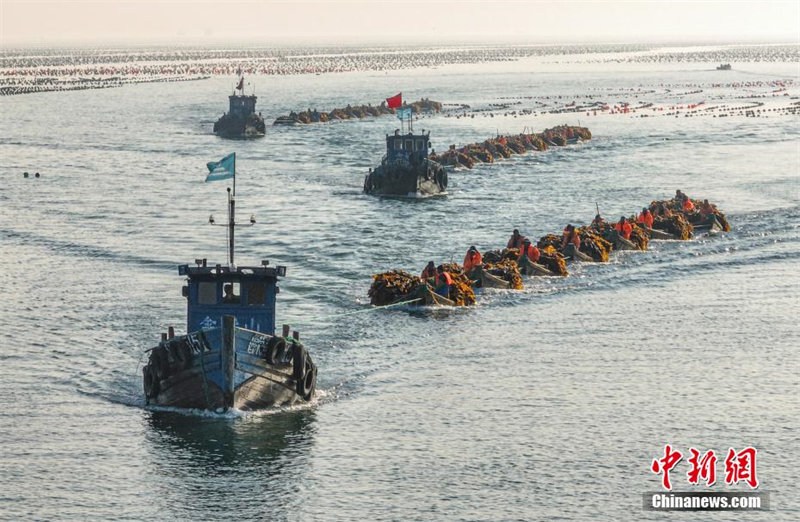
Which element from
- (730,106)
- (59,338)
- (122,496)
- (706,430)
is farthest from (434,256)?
(730,106)

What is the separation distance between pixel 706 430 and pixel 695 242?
121 feet

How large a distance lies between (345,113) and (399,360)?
406 ft

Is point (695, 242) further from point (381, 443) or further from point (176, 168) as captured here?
point (176, 168)

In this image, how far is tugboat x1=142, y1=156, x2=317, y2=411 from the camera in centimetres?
4534

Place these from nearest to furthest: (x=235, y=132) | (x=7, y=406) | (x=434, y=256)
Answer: (x=7, y=406) → (x=434, y=256) → (x=235, y=132)

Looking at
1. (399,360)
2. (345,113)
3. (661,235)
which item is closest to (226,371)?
(399,360)

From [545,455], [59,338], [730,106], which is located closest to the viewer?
[545,455]

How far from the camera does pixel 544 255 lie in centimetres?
7206

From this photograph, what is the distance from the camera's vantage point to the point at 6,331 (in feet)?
198

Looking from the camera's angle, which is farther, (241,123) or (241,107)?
(241,107)

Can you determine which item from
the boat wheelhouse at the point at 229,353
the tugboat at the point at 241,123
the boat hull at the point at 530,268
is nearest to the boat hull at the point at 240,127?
the tugboat at the point at 241,123

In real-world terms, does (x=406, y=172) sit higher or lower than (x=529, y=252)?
higher

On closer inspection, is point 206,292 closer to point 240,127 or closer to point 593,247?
point 593,247

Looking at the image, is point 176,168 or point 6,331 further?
point 176,168
